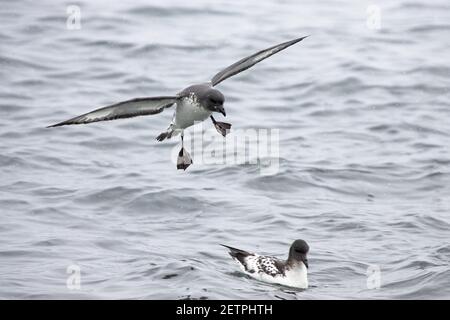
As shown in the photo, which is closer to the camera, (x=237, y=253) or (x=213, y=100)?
(x=213, y=100)

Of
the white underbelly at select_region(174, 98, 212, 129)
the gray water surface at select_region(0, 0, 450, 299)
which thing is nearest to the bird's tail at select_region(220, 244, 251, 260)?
the gray water surface at select_region(0, 0, 450, 299)

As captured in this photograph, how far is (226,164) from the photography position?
16.2m

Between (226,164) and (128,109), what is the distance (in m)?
6.31

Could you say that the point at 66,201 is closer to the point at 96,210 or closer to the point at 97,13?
the point at 96,210

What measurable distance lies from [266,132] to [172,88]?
2801 mm

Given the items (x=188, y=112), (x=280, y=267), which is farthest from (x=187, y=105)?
(x=280, y=267)

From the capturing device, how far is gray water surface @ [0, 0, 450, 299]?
39.0ft

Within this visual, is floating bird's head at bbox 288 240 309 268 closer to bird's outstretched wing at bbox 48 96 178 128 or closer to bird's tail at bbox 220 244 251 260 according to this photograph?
bird's tail at bbox 220 244 251 260

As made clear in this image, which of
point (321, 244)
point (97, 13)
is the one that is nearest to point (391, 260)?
point (321, 244)

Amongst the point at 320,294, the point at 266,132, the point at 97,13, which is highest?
the point at 97,13

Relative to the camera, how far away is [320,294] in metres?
11.1

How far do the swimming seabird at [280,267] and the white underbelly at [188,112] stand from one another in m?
1.78

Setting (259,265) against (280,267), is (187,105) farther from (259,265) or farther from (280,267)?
(280,267)
